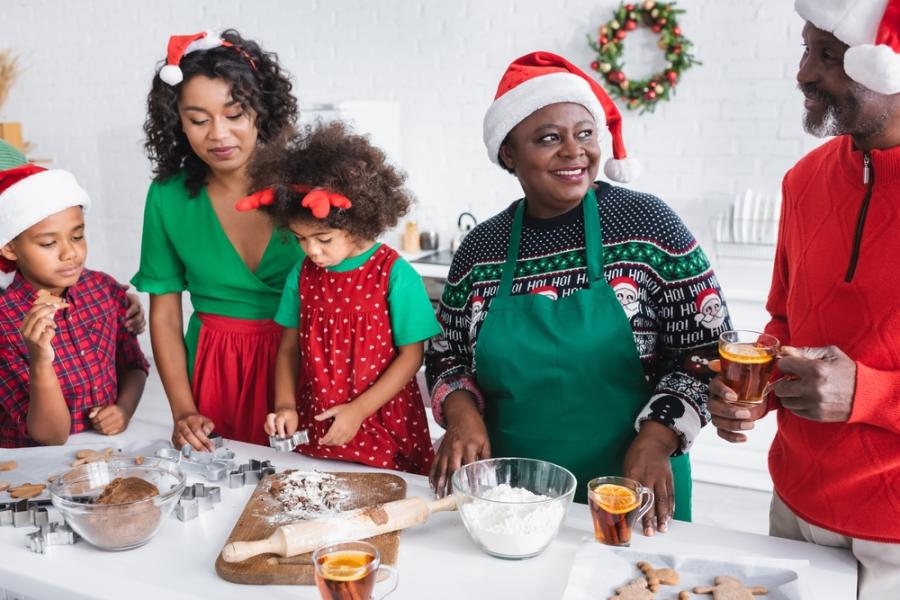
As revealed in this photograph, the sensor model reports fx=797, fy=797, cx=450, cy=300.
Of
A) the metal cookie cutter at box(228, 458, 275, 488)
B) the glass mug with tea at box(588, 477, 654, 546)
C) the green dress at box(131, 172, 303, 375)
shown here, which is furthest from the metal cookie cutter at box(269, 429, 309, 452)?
the glass mug with tea at box(588, 477, 654, 546)

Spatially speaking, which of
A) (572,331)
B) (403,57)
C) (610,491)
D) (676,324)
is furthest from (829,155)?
(403,57)

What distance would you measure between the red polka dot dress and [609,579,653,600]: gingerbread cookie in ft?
2.41

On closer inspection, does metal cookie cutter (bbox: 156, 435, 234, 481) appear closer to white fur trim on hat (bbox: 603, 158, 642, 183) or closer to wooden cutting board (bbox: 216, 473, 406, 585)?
wooden cutting board (bbox: 216, 473, 406, 585)

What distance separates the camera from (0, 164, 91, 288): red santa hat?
1806 millimetres

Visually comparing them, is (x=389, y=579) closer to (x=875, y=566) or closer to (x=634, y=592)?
(x=634, y=592)

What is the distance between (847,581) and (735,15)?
3202 mm

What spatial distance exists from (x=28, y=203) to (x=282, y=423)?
78 centimetres

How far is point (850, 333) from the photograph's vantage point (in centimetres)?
128

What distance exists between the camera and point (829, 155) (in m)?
1.42

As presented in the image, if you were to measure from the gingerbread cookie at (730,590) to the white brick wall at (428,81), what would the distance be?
2646 mm

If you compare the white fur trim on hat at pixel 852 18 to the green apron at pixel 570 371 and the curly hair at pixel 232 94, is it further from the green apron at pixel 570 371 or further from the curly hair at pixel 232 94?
the curly hair at pixel 232 94

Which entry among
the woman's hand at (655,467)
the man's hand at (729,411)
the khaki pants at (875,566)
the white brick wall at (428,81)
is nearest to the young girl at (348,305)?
the woman's hand at (655,467)

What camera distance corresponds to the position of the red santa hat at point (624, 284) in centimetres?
155

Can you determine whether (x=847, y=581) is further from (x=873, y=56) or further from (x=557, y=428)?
(x=873, y=56)
